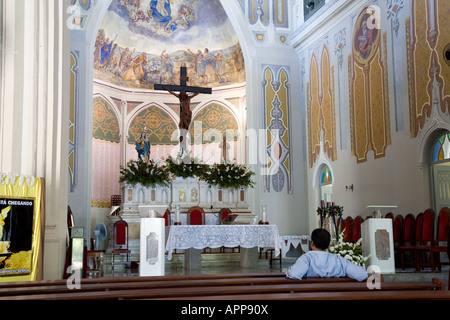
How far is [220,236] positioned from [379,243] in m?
3.10

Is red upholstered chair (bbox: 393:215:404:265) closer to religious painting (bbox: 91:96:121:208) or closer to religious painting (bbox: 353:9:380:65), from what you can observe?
religious painting (bbox: 353:9:380:65)

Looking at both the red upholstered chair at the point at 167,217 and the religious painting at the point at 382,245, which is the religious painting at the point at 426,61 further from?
the red upholstered chair at the point at 167,217

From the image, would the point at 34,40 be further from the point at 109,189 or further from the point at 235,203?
the point at 109,189

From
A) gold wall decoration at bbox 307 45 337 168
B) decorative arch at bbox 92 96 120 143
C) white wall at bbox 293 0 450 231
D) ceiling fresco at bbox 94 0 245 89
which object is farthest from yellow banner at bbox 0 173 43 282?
ceiling fresco at bbox 94 0 245 89

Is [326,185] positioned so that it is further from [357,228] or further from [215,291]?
[215,291]

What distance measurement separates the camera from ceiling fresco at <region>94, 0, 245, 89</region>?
1645cm

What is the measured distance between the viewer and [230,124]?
17734 millimetres

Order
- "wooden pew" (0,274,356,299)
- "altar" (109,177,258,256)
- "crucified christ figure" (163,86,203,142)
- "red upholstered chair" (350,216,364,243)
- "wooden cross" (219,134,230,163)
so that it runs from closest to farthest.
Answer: "wooden pew" (0,274,356,299) < "red upholstered chair" (350,216,364,243) < "altar" (109,177,258,256) < "crucified christ figure" (163,86,203,142) < "wooden cross" (219,134,230,163)

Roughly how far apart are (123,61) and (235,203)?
6938 mm

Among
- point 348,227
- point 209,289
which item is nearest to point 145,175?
Result: point 348,227

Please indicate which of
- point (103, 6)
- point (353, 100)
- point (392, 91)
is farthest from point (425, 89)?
point (103, 6)

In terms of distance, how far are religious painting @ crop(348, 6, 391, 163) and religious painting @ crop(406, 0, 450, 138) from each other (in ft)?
2.87

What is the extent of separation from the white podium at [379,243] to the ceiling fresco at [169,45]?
1030 centimetres

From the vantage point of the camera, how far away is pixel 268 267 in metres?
11.1
